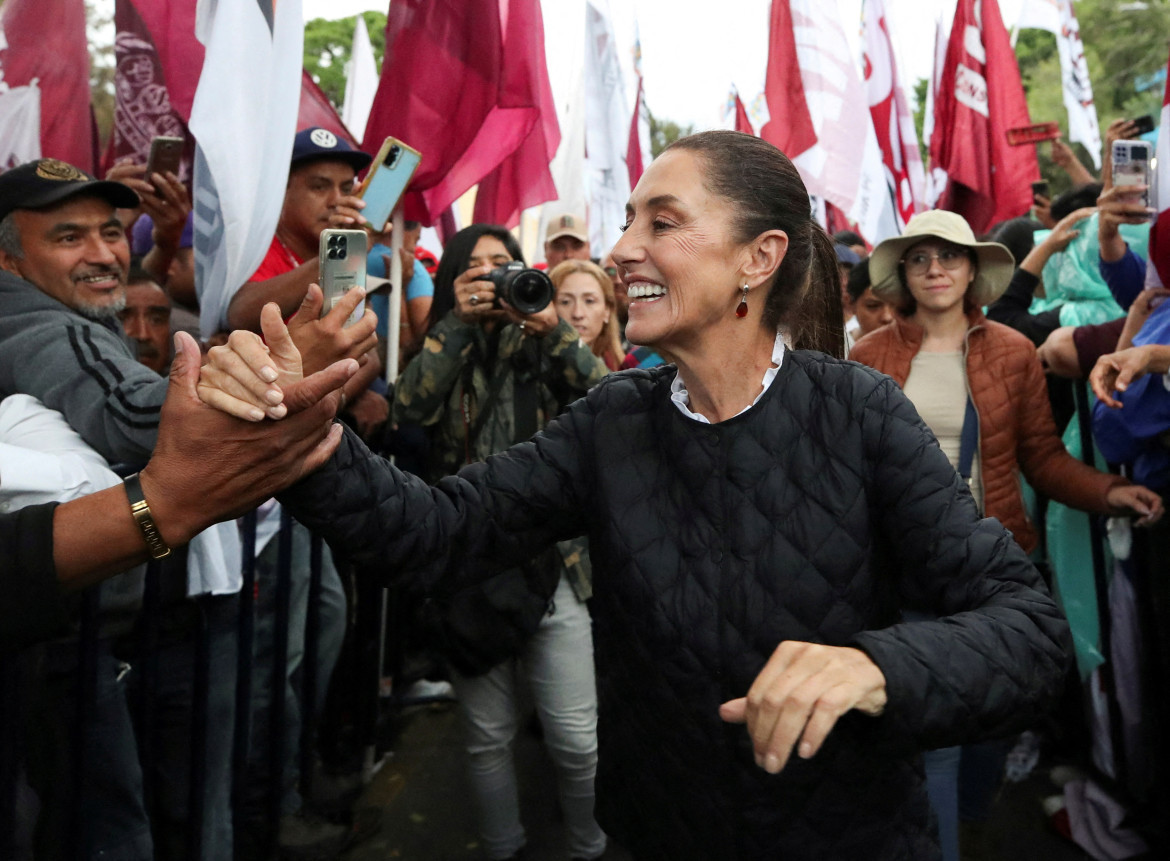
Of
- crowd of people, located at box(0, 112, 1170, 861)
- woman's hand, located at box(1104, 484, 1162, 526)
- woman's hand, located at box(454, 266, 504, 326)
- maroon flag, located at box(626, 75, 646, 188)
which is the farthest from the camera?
maroon flag, located at box(626, 75, 646, 188)

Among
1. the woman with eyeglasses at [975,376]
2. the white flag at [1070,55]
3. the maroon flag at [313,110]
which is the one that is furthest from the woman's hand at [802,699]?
the white flag at [1070,55]

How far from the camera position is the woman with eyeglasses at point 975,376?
3.14 meters

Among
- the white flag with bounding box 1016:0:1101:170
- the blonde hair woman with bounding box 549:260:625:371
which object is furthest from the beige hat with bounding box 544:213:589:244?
the white flag with bounding box 1016:0:1101:170

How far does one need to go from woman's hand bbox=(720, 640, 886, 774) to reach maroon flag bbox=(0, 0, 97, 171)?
4.05 m

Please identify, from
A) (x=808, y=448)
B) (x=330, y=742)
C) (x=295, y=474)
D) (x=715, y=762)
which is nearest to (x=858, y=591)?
(x=808, y=448)

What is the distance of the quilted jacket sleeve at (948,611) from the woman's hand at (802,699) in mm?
46

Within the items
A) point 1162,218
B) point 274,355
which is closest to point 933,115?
point 1162,218

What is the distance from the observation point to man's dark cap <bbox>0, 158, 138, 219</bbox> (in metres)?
2.55

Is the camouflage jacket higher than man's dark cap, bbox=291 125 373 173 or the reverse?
the reverse

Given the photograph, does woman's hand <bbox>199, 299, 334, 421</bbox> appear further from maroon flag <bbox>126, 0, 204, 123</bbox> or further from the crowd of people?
maroon flag <bbox>126, 0, 204, 123</bbox>

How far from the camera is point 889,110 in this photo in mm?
6684

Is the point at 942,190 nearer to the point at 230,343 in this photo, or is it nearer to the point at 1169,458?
the point at 1169,458

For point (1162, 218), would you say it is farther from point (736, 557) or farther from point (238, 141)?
point (238, 141)

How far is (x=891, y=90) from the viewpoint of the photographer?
6691mm
